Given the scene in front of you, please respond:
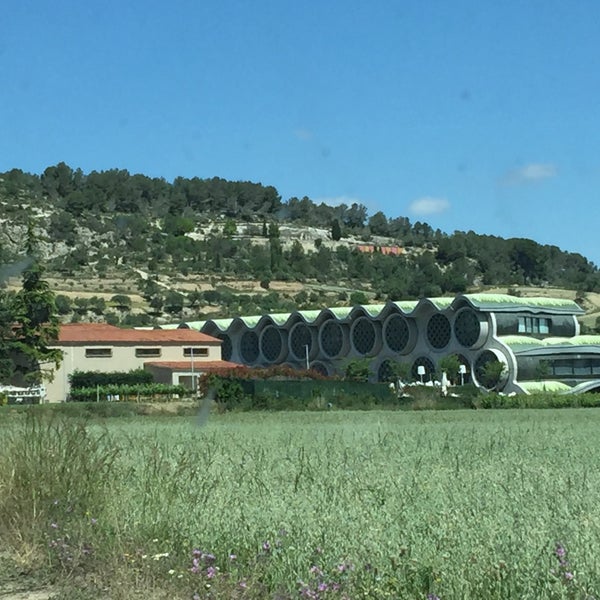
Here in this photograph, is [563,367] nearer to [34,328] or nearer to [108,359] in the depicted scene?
[108,359]

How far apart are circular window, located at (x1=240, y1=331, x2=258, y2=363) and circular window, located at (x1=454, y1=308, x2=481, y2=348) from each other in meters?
24.3

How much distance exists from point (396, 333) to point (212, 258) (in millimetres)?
60547

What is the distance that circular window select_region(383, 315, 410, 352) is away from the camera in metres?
92.2

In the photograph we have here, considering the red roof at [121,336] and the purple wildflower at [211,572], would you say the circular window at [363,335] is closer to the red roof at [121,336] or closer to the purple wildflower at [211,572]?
the red roof at [121,336]

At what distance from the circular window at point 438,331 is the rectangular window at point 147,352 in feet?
84.3

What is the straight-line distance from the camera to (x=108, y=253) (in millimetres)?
140375

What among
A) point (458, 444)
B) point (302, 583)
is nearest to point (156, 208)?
point (458, 444)

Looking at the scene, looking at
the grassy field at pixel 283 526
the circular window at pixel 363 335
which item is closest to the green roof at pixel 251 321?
the circular window at pixel 363 335

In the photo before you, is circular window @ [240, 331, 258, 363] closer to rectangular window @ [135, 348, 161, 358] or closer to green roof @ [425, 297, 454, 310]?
green roof @ [425, 297, 454, 310]

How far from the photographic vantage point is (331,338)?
99312 millimetres

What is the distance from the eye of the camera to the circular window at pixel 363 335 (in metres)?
95.8

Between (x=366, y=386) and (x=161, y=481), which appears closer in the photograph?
(x=161, y=481)

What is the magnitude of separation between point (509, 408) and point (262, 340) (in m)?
50.9

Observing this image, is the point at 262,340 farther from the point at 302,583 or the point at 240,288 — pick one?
the point at 302,583
